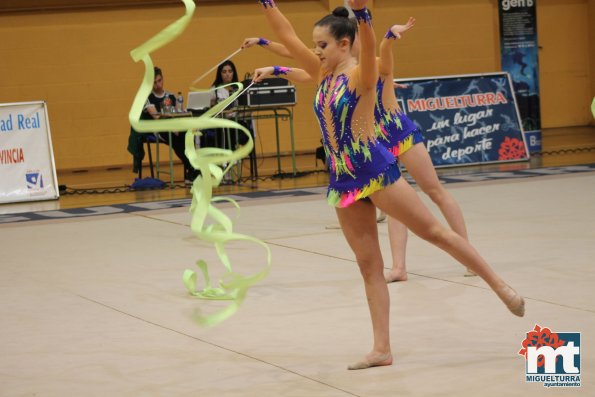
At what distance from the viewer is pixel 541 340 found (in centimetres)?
409

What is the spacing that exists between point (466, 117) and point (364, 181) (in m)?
9.58

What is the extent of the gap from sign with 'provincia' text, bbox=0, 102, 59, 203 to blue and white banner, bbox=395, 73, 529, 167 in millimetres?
4727

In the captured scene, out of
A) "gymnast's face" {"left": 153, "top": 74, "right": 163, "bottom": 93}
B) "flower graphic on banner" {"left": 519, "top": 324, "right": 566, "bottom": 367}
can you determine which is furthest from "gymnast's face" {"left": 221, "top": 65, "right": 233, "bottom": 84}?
"flower graphic on banner" {"left": 519, "top": 324, "right": 566, "bottom": 367}

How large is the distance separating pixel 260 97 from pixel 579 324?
836 centimetres

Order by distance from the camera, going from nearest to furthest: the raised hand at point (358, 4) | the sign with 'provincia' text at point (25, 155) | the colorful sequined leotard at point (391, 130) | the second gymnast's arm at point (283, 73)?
the raised hand at point (358, 4), the second gymnast's arm at point (283, 73), the colorful sequined leotard at point (391, 130), the sign with 'provincia' text at point (25, 155)

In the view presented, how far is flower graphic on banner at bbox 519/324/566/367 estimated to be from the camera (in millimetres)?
4004

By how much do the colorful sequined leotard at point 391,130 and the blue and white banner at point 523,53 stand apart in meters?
13.2

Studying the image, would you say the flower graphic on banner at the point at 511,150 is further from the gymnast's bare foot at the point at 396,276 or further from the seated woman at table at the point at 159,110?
the gymnast's bare foot at the point at 396,276

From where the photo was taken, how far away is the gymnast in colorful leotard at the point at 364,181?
13.2 ft

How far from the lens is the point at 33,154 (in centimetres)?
1213

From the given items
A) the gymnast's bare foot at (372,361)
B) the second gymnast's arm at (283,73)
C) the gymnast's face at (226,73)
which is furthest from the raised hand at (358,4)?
the gymnast's face at (226,73)

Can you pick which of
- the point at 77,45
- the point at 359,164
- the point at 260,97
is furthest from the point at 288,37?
the point at 77,45

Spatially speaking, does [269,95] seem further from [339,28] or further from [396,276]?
[339,28]

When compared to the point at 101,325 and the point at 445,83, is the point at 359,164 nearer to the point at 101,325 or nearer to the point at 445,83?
the point at 101,325
